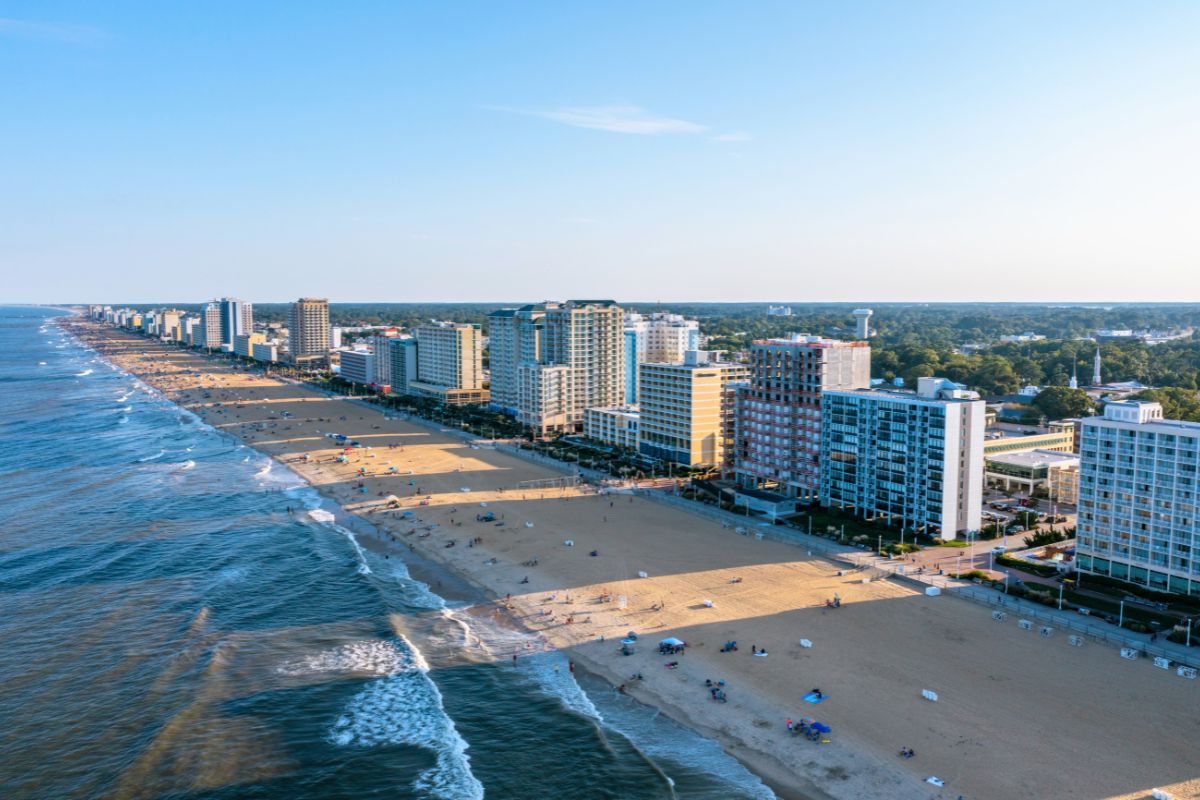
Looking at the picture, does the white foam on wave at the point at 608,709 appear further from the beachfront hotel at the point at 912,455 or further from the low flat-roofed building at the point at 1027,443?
the low flat-roofed building at the point at 1027,443

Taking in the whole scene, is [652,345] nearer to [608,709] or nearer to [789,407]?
[789,407]

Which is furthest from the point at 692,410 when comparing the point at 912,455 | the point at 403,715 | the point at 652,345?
the point at 403,715

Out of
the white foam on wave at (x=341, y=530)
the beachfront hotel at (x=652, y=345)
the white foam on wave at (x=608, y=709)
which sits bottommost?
the white foam on wave at (x=608, y=709)

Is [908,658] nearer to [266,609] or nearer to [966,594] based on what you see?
[966,594]

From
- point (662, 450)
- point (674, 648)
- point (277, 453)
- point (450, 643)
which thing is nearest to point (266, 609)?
point (450, 643)

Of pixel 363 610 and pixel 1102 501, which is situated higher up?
pixel 1102 501

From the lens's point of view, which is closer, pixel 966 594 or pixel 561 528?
pixel 966 594

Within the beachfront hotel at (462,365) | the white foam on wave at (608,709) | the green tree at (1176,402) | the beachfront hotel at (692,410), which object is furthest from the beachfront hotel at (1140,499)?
the beachfront hotel at (462,365)
